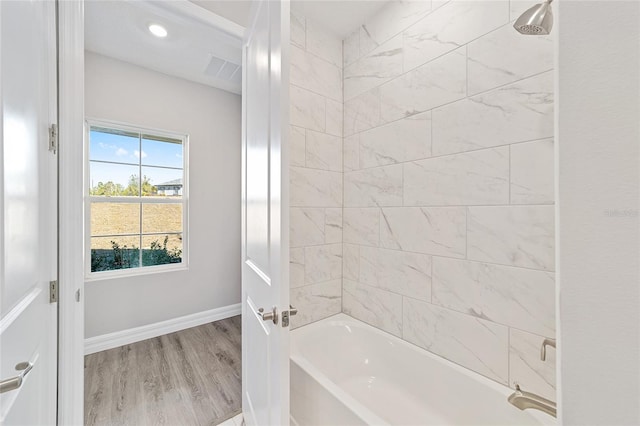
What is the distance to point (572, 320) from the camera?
9.9 inches

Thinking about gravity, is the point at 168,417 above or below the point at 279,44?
below

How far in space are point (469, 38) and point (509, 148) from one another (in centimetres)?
61

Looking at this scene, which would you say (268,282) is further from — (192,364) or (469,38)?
(192,364)

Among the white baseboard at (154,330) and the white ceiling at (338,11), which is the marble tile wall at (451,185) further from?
the white baseboard at (154,330)

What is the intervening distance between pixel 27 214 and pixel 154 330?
2326 mm

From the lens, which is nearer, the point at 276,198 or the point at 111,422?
the point at 276,198

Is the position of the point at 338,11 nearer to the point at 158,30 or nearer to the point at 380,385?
the point at 158,30

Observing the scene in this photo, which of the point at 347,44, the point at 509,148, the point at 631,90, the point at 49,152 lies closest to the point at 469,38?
the point at 509,148

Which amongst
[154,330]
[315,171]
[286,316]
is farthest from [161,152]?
[286,316]

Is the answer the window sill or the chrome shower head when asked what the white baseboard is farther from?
the chrome shower head

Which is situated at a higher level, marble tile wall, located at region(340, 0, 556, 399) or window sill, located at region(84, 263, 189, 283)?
marble tile wall, located at region(340, 0, 556, 399)

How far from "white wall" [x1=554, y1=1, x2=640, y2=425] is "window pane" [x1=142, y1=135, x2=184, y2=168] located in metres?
3.20

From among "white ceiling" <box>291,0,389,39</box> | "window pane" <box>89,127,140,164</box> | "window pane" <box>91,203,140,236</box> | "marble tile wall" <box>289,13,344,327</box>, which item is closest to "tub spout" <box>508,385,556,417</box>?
"marble tile wall" <box>289,13,344,327</box>

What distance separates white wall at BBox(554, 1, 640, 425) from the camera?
0.21 meters
